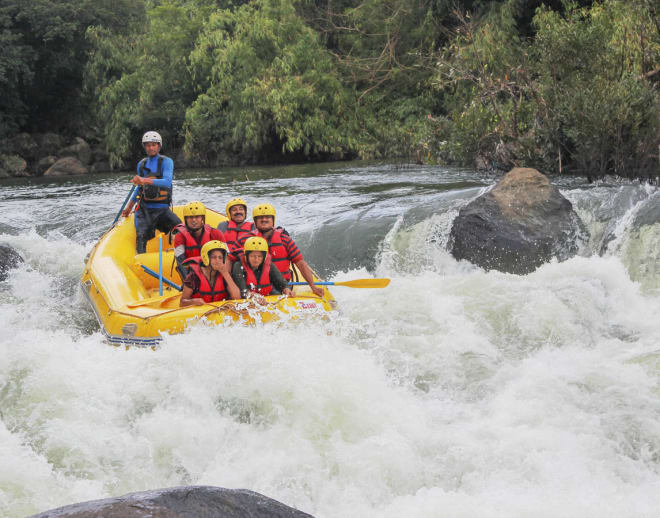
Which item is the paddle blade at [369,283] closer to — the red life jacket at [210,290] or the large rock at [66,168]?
the red life jacket at [210,290]

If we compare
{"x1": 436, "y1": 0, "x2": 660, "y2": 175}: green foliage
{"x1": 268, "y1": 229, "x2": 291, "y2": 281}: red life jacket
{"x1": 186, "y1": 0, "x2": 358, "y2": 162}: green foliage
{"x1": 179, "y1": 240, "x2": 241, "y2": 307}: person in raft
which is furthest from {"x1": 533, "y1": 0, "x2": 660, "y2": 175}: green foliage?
{"x1": 186, "y1": 0, "x2": 358, "y2": 162}: green foliage

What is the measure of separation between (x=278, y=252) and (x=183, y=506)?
350cm

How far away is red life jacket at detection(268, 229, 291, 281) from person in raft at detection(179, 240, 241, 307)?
1.63ft

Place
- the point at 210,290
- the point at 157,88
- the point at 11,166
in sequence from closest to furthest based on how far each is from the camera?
the point at 210,290
the point at 157,88
the point at 11,166

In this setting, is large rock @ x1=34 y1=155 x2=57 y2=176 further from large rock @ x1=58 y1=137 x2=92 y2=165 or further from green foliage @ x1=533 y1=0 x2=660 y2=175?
green foliage @ x1=533 y1=0 x2=660 y2=175

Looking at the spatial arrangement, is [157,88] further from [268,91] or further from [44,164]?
[268,91]

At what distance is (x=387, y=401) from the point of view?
4.39 metres

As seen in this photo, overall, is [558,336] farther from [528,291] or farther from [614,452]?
[614,452]

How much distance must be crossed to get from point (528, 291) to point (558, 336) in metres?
0.81

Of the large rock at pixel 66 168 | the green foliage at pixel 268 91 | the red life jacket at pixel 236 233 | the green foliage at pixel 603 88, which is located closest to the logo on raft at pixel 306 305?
the red life jacket at pixel 236 233

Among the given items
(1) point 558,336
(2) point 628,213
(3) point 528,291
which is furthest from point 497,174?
(1) point 558,336

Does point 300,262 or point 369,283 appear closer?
point 300,262

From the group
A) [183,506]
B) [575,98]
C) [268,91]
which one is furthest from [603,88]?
[268,91]

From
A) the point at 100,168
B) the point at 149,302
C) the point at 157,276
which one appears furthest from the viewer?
the point at 100,168
